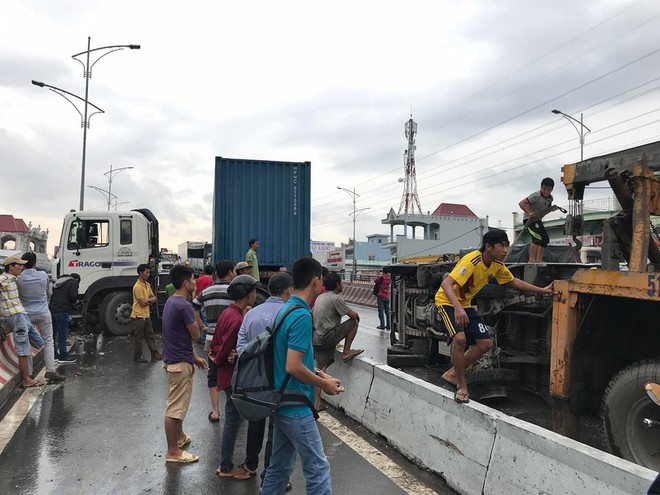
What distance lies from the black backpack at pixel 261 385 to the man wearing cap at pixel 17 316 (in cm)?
500

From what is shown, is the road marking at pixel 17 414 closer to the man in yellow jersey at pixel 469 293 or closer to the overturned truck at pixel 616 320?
the man in yellow jersey at pixel 469 293

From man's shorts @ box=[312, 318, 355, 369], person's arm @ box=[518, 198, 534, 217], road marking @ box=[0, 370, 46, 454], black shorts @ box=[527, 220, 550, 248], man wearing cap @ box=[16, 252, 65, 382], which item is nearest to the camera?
road marking @ box=[0, 370, 46, 454]

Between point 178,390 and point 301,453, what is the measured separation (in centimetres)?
197

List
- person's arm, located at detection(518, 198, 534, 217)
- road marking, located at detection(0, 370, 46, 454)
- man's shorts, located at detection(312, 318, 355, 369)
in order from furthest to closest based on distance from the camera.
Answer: person's arm, located at detection(518, 198, 534, 217) < man's shorts, located at detection(312, 318, 355, 369) < road marking, located at detection(0, 370, 46, 454)

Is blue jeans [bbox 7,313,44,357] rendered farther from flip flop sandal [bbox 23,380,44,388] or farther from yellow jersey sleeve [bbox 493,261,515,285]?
yellow jersey sleeve [bbox 493,261,515,285]

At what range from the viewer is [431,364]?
24.5ft

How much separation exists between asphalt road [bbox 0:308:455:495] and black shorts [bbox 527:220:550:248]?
10.9 feet

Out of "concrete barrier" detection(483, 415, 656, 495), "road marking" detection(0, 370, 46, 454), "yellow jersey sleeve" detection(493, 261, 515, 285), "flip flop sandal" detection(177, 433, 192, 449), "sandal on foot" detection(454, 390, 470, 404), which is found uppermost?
"yellow jersey sleeve" detection(493, 261, 515, 285)

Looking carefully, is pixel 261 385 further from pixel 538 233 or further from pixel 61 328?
pixel 61 328

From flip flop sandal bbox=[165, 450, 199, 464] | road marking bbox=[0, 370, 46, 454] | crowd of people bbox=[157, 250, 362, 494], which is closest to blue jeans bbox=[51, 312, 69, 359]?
road marking bbox=[0, 370, 46, 454]

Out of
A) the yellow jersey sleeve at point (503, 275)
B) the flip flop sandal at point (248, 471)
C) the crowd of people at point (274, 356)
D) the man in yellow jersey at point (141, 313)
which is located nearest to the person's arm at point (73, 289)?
the man in yellow jersey at point (141, 313)

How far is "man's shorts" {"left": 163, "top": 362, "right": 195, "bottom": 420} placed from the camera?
4.34 metres

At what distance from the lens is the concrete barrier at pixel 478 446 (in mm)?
2781

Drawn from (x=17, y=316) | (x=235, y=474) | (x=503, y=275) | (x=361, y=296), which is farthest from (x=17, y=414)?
(x=361, y=296)
